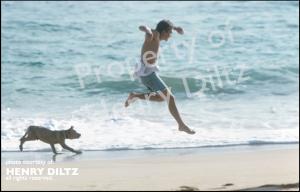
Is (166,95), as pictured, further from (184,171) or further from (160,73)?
(160,73)

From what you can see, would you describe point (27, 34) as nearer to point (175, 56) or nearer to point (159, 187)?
point (175, 56)

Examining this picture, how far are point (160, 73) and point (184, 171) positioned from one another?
11088 millimetres

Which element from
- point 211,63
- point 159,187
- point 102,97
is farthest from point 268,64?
point 159,187

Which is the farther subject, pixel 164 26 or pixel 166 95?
pixel 166 95

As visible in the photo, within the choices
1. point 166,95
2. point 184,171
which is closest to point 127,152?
point 184,171

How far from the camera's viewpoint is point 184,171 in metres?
8.63

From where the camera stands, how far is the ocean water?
40.8ft

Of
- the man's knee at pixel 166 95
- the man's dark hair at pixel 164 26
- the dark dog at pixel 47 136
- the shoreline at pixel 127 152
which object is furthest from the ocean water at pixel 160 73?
the man's dark hair at pixel 164 26

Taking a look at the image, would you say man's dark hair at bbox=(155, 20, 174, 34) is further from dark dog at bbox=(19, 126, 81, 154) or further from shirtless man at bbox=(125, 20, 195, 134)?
dark dog at bbox=(19, 126, 81, 154)

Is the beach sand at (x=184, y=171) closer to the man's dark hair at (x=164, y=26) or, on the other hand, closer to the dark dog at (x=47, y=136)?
the dark dog at (x=47, y=136)

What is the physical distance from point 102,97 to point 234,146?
6.23 meters

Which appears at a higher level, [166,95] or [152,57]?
[152,57]

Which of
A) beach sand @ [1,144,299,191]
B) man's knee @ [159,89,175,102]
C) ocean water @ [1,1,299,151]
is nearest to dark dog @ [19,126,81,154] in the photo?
beach sand @ [1,144,299,191]

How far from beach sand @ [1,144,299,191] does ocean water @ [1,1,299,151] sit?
101cm
